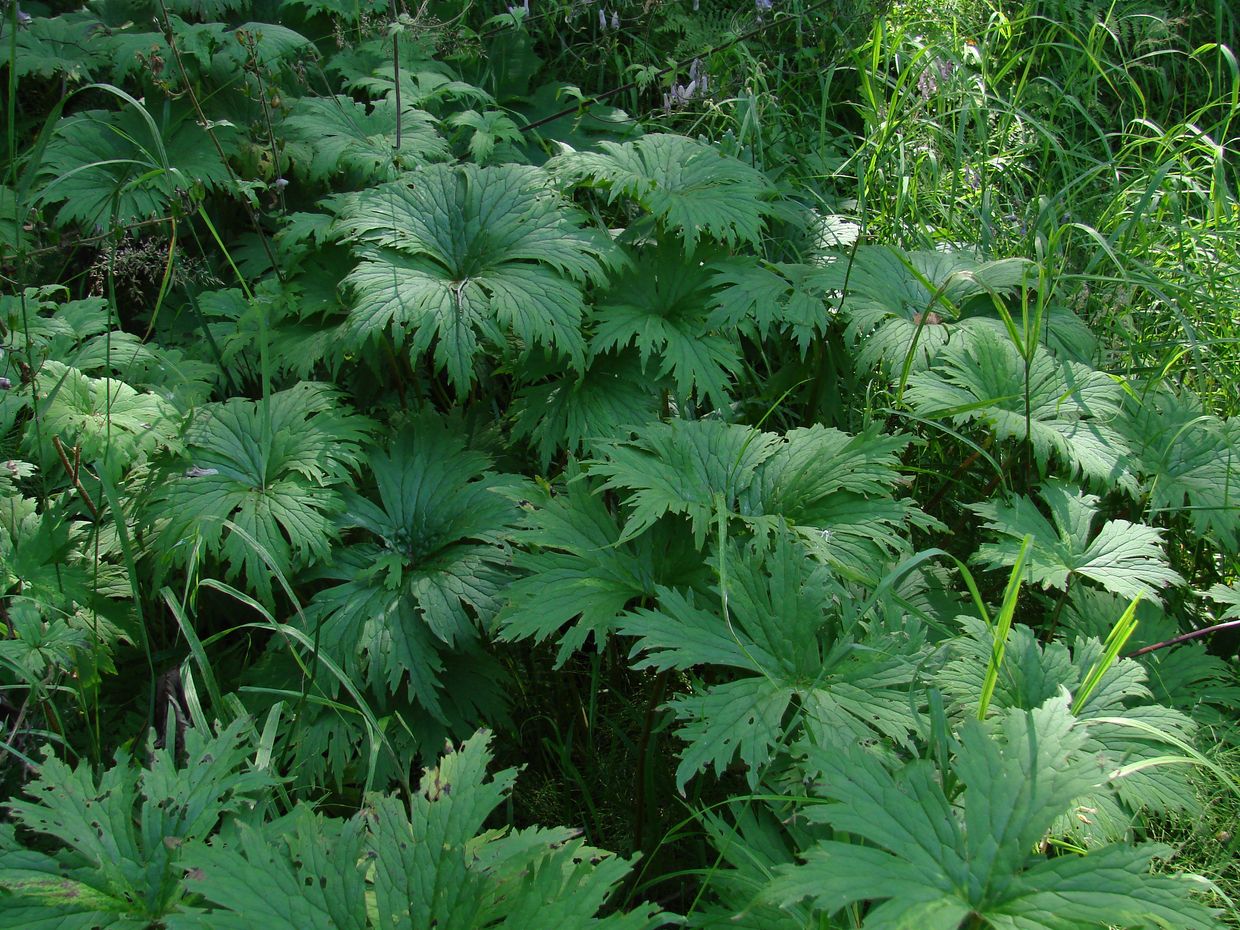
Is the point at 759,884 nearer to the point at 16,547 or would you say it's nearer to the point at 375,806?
the point at 375,806

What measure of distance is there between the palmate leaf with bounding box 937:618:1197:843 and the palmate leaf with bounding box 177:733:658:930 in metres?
0.78

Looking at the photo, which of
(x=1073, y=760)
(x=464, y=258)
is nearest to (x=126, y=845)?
(x=1073, y=760)

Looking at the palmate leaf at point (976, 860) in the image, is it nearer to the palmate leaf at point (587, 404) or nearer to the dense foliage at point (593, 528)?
the dense foliage at point (593, 528)

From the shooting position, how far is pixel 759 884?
1.43 meters

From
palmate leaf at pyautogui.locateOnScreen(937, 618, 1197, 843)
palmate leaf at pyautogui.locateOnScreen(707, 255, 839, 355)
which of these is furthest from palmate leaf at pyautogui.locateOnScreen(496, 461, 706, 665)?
palmate leaf at pyautogui.locateOnScreen(707, 255, 839, 355)

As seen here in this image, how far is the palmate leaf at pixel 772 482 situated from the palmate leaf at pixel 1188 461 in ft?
2.39

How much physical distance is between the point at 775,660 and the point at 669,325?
996 millimetres

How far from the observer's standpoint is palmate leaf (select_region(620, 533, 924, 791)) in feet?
4.96

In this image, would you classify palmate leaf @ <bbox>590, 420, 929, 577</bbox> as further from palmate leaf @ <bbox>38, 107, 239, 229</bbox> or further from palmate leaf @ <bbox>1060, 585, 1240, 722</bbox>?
palmate leaf @ <bbox>38, 107, 239, 229</bbox>

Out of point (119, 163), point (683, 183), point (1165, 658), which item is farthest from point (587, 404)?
point (119, 163)

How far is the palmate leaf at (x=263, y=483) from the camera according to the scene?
1.93 meters

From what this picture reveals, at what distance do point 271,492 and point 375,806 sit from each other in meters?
0.92

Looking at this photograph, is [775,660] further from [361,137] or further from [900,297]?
[361,137]

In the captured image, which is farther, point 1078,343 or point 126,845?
point 1078,343
